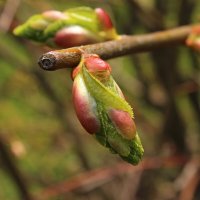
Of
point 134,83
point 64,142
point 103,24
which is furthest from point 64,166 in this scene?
point 103,24

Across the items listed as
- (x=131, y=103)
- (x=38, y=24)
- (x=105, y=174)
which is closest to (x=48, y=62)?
(x=38, y=24)

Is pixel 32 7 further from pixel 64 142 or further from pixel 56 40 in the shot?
pixel 56 40

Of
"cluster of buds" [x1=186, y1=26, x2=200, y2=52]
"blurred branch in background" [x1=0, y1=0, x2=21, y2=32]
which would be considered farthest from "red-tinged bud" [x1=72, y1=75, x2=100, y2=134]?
"blurred branch in background" [x1=0, y1=0, x2=21, y2=32]

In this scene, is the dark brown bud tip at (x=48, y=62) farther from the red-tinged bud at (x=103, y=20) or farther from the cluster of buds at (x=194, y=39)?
the cluster of buds at (x=194, y=39)

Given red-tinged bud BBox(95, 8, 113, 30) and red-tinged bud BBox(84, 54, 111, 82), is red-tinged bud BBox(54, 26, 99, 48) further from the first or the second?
red-tinged bud BBox(84, 54, 111, 82)

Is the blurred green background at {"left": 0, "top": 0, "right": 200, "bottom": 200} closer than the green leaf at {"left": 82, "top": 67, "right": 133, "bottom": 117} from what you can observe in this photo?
No

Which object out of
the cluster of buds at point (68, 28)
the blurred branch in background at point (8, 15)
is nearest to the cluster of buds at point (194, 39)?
the cluster of buds at point (68, 28)
